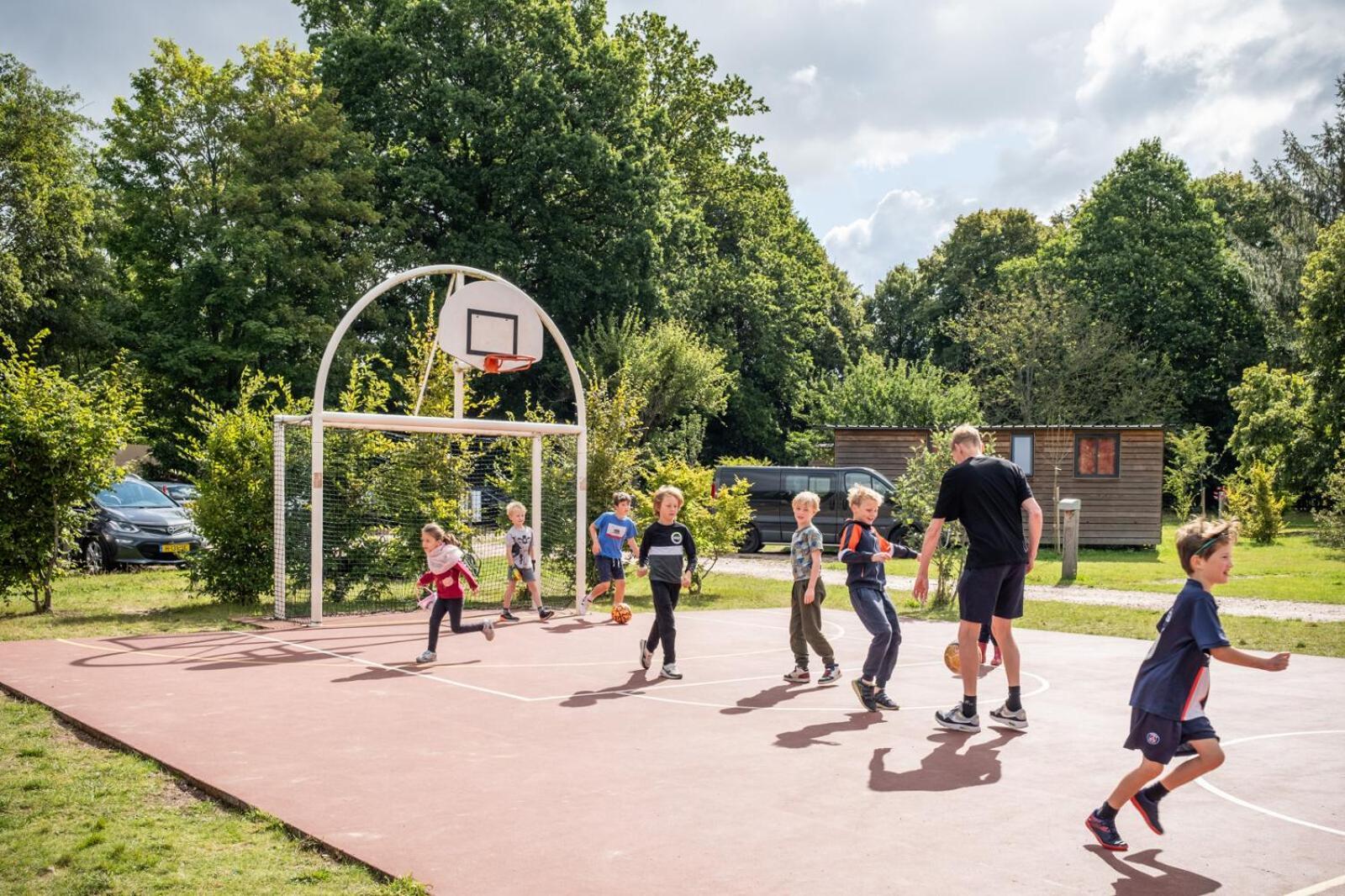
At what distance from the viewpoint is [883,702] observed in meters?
8.63

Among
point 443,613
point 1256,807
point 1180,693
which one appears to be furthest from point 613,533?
point 1180,693

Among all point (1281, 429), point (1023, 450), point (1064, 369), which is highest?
point (1064, 369)

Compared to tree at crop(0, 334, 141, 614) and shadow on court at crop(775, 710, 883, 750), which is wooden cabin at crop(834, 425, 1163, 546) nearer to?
tree at crop(0, 334, 141, 614)

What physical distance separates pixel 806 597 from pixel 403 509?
8.03 meters

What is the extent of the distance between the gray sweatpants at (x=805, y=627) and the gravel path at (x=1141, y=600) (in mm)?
8367

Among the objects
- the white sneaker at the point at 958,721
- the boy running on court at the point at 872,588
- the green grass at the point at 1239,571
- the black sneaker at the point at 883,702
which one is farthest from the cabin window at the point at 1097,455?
the white sneaker at the point at 958,721

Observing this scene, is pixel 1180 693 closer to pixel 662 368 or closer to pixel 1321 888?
pixel 1321 888

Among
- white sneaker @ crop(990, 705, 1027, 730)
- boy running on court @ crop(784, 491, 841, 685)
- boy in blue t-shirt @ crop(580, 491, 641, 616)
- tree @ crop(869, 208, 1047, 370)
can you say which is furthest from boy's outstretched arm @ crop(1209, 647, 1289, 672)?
tree @ crop(869, 208, 1047, 370)

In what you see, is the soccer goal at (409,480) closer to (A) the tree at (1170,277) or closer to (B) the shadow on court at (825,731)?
(B) the shadow on court at (825,731)

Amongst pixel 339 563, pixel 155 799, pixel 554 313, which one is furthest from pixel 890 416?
pixel 155 799

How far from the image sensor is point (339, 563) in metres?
15.4

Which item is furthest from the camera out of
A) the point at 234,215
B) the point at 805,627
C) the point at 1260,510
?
the point at 234,215

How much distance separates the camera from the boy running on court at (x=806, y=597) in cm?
952

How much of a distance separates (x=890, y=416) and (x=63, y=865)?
1345 inches
